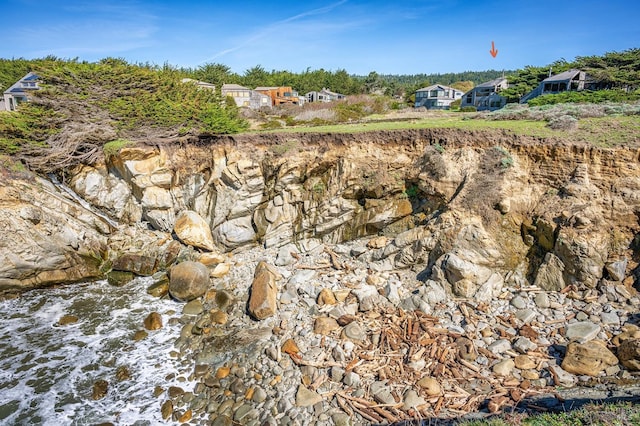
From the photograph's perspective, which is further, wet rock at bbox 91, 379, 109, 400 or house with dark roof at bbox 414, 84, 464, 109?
house with dark roof at bbox 414, 84, 464, 109

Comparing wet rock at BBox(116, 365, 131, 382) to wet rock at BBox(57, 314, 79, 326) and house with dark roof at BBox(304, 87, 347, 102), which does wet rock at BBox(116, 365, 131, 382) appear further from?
house with dark roof at BBox(304, 87, 347, 102)

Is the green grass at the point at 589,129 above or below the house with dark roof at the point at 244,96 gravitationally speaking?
below

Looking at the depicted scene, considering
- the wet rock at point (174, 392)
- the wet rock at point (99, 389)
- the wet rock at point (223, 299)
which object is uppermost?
the wet rock at point (223, 299)

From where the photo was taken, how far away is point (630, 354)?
8.06m

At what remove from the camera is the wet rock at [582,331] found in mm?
9188

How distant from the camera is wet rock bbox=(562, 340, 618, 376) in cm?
819

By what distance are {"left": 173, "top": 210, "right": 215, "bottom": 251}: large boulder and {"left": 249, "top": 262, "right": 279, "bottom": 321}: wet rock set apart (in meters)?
4.34

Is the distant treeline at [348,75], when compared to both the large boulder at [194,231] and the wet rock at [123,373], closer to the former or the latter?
the large boulder at [194,231]

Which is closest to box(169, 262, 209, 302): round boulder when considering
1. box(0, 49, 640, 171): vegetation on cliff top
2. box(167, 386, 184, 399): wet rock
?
box(167, 386, 184, 399): wet rock

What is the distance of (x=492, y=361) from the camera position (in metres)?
9.06

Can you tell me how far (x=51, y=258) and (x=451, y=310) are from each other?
16.3 m

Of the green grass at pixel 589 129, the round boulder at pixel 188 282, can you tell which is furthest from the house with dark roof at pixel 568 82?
the round boulder at pixel 188 282

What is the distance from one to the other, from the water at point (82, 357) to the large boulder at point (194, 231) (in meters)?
3.13

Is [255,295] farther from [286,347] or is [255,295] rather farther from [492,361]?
[492,361]
